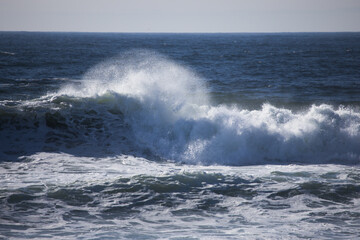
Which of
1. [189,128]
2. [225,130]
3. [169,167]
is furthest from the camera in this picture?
[189,128]

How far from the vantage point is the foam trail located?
10.2 m

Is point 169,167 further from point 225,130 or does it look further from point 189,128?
point 225,130

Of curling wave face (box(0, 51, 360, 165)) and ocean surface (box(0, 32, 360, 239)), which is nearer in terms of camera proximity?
ocean surface (box(0, 32, 360, 239))

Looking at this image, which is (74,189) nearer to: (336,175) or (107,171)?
(107,171)

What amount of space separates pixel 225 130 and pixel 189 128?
3.70 feet

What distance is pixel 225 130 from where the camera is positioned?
10961mm

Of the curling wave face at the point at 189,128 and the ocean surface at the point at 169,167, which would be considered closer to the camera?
the ocean surface at the point at 169,167

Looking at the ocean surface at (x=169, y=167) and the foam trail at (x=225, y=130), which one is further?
the foam trail at (x=225, y=130)

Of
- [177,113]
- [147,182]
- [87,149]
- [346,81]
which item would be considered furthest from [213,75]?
[147,182]

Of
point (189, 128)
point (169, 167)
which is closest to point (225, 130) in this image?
point (189, 128)

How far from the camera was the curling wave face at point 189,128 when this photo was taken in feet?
Answer: 33.8

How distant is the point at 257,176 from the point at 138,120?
498 centimetres

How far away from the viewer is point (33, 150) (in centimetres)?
984

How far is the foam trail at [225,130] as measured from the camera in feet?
33.6
